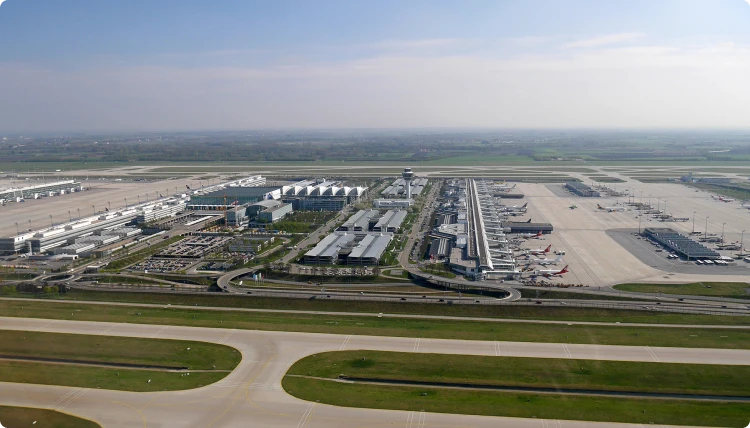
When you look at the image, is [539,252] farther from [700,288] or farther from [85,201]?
[85,201]

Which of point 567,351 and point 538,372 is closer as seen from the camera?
point 538,372

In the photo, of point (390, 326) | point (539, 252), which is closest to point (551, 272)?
point (539, 252)

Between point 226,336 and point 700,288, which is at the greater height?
point 226,336

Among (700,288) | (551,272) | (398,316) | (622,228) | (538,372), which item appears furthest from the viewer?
(622,228)

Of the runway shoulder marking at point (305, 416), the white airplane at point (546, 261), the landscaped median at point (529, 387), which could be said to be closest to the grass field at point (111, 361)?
the landscaped median at point (529, 387)

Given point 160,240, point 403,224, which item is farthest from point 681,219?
point 160,240

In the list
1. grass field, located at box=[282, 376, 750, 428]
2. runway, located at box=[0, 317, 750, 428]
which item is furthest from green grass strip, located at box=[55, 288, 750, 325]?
grass field, located at box=[282, 376, 750, 428]

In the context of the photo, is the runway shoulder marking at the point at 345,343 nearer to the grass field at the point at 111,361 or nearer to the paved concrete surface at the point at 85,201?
the grass field at the point at 111,361

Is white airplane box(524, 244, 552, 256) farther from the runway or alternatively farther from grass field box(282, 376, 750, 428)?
grass field box(282, 376, 750, 428)
